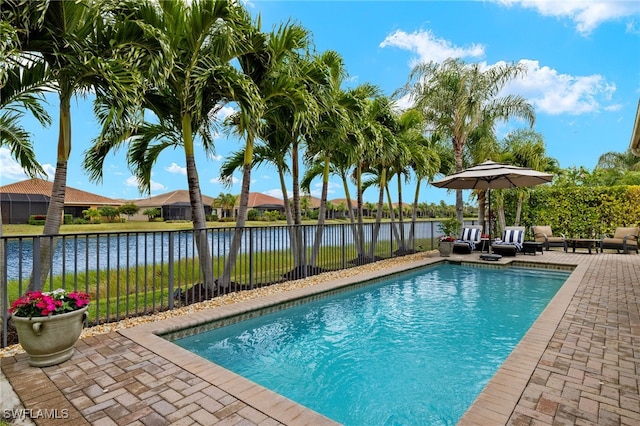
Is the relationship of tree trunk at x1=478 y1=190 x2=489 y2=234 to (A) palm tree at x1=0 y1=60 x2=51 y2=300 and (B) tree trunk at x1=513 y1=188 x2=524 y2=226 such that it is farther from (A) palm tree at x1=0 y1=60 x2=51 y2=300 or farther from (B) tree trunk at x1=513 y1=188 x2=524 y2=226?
(A) palm tree at x1=0 y1=60 x2=51 y2=300

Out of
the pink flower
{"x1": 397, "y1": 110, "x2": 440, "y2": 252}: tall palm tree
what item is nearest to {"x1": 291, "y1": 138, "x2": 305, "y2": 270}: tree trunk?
{"x1": 397, "y1": 110, "x2": 440, "y2": 252}: tall palm tree

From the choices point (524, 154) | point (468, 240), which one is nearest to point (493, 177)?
point (468, 240)

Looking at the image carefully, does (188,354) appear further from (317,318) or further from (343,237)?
(343,237)

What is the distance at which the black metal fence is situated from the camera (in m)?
4.29

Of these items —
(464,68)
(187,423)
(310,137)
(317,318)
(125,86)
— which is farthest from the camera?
(464,68)

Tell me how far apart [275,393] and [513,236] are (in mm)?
11553

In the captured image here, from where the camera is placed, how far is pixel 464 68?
1329 cm

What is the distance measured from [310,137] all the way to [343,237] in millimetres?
2969

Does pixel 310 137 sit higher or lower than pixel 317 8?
lower

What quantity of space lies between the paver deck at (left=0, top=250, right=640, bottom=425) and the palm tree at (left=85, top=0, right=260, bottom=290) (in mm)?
2706

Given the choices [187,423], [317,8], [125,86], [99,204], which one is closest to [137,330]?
[187,423]

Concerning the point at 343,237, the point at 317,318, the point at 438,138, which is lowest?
the point at 317,318

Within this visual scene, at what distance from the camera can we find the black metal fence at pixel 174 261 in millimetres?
4285

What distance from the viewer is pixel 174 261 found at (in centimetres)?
584
